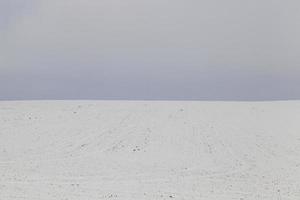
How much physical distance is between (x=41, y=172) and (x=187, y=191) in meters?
3.60

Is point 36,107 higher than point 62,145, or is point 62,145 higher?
point 36,107

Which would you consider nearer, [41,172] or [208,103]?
[41,172]

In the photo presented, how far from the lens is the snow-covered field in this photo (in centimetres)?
896

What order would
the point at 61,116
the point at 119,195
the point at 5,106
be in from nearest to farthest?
1. the point at 119,195
2. the point at 61,116
3. the point at 5,106

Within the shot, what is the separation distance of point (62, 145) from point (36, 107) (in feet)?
22.8

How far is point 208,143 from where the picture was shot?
14828 mm

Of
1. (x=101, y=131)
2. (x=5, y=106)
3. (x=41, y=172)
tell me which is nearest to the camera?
(x=41, y=172)

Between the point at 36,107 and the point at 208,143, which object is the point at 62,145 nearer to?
the point at 208,143

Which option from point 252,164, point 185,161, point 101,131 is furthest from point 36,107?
point 252,164

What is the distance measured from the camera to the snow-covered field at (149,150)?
29.4 ft

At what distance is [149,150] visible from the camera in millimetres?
13734

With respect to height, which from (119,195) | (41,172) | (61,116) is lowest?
(119,195)

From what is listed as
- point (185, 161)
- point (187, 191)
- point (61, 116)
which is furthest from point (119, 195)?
point (61, 116)

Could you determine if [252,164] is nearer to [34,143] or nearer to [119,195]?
[119,195]
